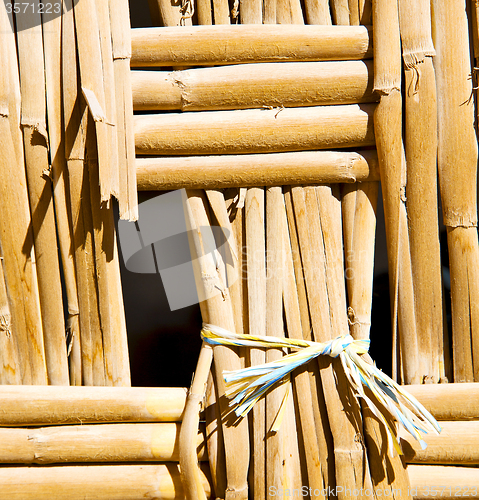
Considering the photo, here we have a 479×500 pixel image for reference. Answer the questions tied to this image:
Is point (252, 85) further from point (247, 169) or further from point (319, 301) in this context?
point (319, 301)

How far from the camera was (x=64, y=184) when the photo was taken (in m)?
1.27

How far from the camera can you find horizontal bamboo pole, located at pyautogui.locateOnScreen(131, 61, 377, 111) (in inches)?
48.7

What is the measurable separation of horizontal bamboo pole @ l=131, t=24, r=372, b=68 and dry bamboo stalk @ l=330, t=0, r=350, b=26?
3 centimetres

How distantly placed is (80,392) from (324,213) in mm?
884

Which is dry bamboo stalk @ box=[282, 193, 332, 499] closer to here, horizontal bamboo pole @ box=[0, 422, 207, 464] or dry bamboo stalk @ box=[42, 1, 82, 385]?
horizontal bamboo pole @ box=[0, 422, 207, 464]

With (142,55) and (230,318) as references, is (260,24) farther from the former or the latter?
(230,318)

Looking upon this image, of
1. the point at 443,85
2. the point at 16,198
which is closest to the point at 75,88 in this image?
the point at 16,198

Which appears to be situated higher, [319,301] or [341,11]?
[341,11]

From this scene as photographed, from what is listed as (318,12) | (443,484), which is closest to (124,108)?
(318,12)

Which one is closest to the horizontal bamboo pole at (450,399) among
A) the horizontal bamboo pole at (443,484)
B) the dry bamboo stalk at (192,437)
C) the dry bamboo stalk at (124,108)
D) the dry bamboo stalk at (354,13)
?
the horizontal bamboo pole at (443,484)

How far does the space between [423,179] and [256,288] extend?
572 millimetres

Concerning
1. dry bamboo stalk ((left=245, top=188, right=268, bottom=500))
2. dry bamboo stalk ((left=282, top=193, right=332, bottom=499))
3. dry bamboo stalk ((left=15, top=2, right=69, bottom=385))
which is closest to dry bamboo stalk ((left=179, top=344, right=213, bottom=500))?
dry bamboo stalk ((left=245, top=188, right=268, bottom=500))

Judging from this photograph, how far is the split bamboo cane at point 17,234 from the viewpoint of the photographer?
123cm

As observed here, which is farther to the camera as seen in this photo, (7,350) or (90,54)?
(7,350)
